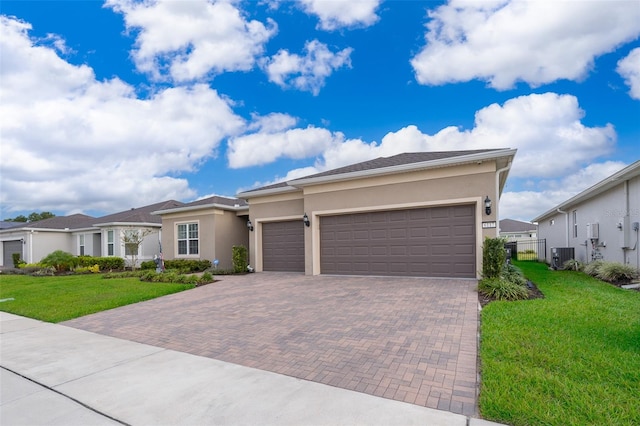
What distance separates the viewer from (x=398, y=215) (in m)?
11.2

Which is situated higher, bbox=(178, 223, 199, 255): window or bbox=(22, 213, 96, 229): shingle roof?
bbox=(22, 213, 96, 229): shingle roof

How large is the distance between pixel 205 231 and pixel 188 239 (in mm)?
1527

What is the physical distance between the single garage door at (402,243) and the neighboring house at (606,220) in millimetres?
4899

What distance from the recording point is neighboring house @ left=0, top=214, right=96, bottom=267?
2547cm

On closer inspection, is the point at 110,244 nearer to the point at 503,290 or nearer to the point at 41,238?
the point at 41,238

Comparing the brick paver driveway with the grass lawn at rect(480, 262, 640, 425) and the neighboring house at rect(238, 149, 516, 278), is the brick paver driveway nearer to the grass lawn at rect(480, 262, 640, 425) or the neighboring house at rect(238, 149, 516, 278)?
the grass lawn at rect(480, 262, 640, 425)

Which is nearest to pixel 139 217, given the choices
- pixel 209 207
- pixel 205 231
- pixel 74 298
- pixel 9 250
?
pixel 205 231

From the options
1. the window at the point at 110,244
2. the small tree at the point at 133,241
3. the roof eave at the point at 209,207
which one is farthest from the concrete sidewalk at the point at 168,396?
the window at the point at 110,244

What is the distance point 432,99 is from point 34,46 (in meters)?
14.6

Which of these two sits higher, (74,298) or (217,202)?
(217,202)

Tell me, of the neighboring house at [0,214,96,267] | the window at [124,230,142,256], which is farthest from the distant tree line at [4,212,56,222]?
the window at [124,230,142,256]

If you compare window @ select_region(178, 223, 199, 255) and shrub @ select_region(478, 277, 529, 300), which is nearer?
shrub @ select_region(478, 277, 529, 300)

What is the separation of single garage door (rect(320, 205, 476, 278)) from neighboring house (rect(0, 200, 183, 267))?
13.7 m

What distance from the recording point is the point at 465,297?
24.5 feet
